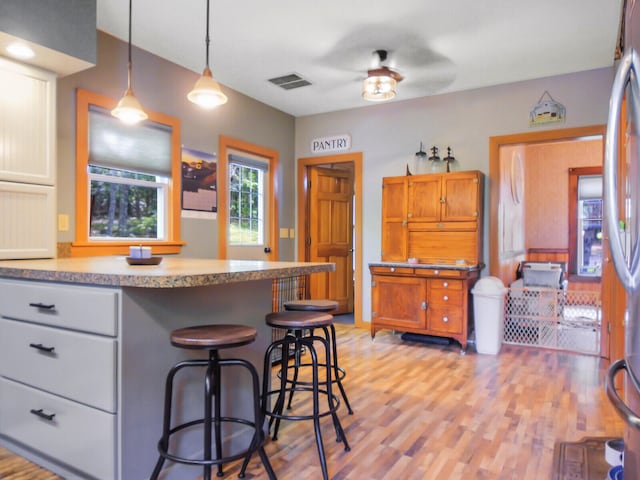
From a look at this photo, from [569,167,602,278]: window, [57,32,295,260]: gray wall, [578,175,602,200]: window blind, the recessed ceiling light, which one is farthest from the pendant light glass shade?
[578,175,602,200]: window blind

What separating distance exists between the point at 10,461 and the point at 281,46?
3.23m

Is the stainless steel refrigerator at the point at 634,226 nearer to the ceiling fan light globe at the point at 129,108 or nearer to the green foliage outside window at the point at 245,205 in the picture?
the ceiling fan light globe at the point at 129,108

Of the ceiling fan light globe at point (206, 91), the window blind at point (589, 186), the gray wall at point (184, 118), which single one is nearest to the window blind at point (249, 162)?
the gray wall at point (184, 118)

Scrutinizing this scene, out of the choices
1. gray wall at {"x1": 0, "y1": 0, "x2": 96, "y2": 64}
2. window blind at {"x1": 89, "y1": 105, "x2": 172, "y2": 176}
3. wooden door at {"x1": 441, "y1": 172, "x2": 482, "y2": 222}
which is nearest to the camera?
gray wall at {"x1": 0, "y1": 0, "x2": 96, "y2": 64}

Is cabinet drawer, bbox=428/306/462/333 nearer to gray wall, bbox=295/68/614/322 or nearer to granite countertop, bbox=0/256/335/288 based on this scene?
gray wall, bbox=295/68/614/322

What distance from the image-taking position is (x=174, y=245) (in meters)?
3.84

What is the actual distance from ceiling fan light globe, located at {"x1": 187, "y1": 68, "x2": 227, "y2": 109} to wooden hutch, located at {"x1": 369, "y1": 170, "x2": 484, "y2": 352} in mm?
2488

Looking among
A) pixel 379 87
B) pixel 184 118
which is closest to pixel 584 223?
pixel 379 87

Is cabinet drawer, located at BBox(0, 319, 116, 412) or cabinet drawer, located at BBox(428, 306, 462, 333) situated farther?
cabinet drawer, located at BBox(428, 306, 462, 333)

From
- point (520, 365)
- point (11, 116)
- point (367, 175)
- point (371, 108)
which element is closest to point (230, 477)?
point (11, 116)

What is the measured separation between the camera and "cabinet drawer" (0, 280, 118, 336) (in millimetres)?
1578

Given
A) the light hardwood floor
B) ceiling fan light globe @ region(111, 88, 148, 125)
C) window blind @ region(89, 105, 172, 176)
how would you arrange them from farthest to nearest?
window blind @ region(89, 105, 172, 176) < ceiling fan light globe @ region(111, 88, 148, 125) < the light hardwood floor

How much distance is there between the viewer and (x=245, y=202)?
4840 millimetres

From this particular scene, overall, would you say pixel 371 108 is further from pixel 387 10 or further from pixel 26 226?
pixel 26 226
